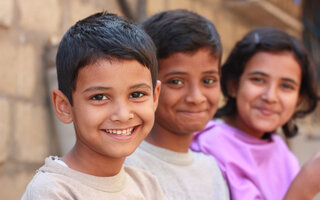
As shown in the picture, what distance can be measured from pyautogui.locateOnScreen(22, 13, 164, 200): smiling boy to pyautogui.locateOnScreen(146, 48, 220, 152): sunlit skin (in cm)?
36

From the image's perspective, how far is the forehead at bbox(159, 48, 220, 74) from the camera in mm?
1925

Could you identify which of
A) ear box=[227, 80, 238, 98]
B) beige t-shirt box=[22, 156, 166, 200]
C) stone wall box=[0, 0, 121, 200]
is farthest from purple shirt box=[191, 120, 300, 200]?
stone wall box=[0, 0, 121, 200]

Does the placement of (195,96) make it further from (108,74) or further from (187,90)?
(108,74)

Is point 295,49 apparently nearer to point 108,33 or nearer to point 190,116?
point 190,116

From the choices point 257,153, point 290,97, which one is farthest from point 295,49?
point 257,153

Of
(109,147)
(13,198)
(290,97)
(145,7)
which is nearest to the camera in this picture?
(109,147)

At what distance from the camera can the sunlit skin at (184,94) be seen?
75.8 inches

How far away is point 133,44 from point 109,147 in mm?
309

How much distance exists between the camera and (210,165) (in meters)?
2.12

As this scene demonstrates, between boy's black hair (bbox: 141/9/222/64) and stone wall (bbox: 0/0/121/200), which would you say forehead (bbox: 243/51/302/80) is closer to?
boy's black hair (bbox: 141/9/222/64)

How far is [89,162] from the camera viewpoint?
1.51 m

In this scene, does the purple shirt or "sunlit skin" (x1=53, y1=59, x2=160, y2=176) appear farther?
the purple shirt

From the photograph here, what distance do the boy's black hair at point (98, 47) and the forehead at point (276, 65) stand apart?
938 millimetres

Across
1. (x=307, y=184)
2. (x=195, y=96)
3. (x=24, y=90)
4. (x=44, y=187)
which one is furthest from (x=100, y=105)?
(x=24, y=90)
